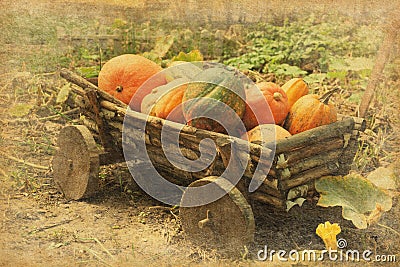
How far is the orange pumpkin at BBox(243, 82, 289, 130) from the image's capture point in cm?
316

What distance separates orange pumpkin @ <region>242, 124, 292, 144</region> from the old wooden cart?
0.13 meters

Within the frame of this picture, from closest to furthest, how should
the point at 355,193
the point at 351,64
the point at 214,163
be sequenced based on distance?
the point at 214,163
the point at 355,193
the point at 351,64

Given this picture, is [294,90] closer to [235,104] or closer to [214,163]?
[235,104]

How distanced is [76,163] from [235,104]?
1.11m

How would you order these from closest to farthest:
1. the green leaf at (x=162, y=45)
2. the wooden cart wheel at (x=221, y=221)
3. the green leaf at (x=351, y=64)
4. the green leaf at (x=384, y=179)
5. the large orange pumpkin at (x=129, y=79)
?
the wooden cart wheel at (x=221, y=221) → the green leaf at (x=384, y=179) → the large orange pumpkin at (x=129, y=79) → the green leaf at (x=351, y=64) → the green leaf at (x=162, y=45)

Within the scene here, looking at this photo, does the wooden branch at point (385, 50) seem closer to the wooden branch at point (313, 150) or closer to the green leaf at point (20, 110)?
the wooden branch at point (313, 150)

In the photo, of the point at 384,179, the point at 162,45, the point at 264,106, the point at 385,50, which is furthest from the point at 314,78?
the point at 264,106

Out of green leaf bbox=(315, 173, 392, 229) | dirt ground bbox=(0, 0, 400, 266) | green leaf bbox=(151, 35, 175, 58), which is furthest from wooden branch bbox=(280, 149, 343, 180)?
green leaf bbox=(151, 35, 175, 58)

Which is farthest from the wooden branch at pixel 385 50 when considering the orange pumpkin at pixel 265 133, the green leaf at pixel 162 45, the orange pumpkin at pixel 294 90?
the green leaf at pixel 162 45

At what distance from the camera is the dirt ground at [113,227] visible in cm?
298

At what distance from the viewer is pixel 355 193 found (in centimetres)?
309

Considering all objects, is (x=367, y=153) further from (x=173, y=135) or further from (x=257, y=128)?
(x=173, y=135)

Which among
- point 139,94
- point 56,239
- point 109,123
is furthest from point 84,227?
point 139,94

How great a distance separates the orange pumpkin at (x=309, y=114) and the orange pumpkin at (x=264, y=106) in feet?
0.18
